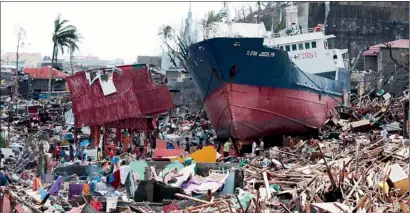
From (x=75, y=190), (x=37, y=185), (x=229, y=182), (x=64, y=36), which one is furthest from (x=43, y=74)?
(x=229, y=182)

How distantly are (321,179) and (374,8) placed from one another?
36.0 metres

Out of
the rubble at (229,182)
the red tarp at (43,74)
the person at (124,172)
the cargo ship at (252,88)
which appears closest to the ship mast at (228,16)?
the cargo ship at (252,88)

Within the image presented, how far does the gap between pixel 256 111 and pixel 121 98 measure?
474 cm

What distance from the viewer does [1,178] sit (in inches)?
560

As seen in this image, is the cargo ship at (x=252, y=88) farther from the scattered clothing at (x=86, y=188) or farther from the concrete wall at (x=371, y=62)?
the concrete wall at (x=371, y=62)

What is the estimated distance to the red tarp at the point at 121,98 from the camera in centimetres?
2097

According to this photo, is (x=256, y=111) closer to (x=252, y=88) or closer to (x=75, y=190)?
(x=252, y=88)

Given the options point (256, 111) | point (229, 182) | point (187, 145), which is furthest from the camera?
point (187, 145)

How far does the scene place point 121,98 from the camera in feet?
68.9

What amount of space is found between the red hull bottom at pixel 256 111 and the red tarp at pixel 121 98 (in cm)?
209

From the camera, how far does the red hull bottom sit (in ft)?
65.9

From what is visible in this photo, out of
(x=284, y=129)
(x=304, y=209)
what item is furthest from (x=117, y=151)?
(x=304, y=209)

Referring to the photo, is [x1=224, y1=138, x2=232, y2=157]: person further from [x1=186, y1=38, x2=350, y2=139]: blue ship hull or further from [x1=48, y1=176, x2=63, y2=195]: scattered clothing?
[x1=48, y1=176, x2=63, y2=195]: scattered clothing

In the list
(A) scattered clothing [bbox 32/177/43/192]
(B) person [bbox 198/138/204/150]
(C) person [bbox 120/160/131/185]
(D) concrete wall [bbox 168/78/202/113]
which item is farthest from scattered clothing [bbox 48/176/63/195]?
(D) concrete wall [bbox 168/78/202/113]
